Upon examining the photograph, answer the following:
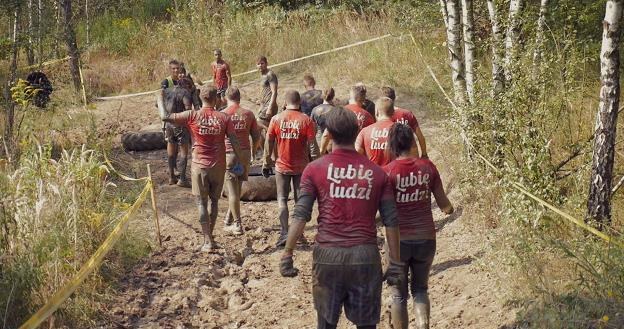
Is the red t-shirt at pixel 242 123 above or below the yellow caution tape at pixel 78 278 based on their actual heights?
above

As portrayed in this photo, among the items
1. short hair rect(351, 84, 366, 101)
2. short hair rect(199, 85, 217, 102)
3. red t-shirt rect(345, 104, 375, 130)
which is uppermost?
short hair rect(199, 85, 217, 102)

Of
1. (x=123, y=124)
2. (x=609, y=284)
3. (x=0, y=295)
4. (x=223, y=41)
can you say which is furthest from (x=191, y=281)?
(x=223, y=41)

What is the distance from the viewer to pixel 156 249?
34.3ft

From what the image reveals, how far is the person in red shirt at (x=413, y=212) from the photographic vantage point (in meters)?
6.73

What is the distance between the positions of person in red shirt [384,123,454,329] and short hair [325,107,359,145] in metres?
1.06

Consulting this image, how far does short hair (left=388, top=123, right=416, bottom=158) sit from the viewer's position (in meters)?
6.71

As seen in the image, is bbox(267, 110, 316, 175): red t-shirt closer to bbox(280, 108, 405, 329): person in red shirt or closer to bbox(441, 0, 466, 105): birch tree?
bbox(441, 0, 466, 105): birch tree

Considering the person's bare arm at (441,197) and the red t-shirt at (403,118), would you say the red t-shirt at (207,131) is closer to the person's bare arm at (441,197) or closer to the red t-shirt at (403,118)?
the red t-shirt at (403,118)

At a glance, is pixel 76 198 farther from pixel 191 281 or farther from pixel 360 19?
pixel 360 19

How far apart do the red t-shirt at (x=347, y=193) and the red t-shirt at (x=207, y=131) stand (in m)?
4.52

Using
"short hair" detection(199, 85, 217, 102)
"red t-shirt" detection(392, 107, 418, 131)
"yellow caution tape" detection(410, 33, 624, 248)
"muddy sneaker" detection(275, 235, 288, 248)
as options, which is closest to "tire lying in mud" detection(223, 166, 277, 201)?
"muddy sneaker" detection(275, 235, 288, 248)

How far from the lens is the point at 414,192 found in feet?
22.3

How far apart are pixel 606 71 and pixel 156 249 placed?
18.9 feet

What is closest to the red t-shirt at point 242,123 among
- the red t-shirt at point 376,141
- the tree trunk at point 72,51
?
the red t-shirt at point 376,141
